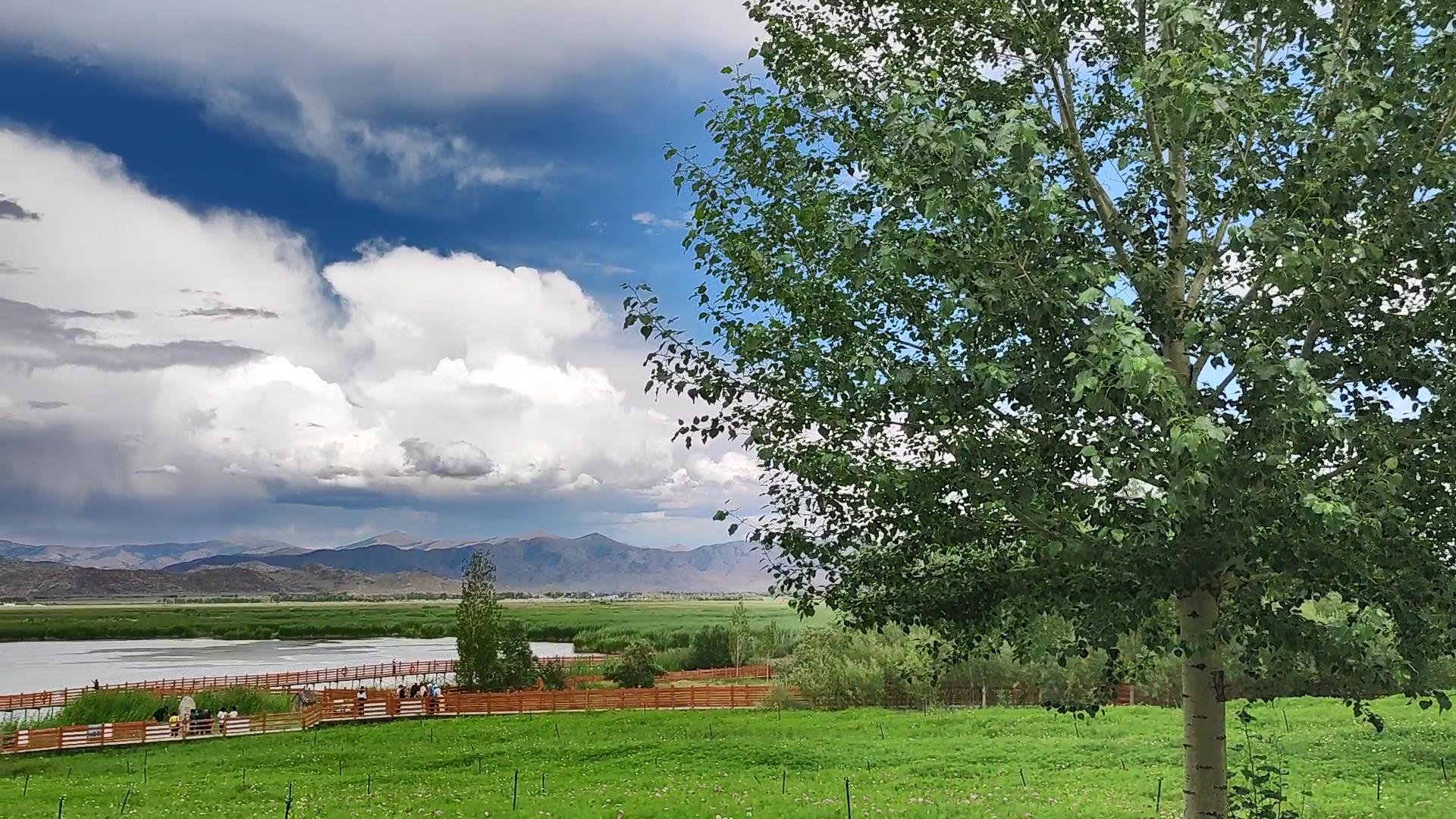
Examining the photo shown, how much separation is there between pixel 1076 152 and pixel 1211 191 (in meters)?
1.90

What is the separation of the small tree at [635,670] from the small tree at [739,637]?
664 centimetres

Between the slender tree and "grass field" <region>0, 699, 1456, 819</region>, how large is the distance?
11.8 meters

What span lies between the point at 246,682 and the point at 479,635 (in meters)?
13.3

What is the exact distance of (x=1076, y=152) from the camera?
912cm

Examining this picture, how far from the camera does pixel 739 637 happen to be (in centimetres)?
6506

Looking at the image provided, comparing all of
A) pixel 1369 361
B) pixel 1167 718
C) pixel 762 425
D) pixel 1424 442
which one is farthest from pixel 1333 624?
pixel 1167 718

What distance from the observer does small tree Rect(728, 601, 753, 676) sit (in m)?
63.4

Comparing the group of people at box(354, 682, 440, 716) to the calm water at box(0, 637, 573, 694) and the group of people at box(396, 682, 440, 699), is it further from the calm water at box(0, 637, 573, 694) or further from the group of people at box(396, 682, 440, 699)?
the calm water at box(0, 637, 573, 694)

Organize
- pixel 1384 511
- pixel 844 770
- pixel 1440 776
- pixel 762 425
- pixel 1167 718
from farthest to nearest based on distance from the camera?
pixel 1167 718, pixel 844 770, pixel 1440 776, pixel 762 425, pixel 1384 511

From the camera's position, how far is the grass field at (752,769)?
19.9 m

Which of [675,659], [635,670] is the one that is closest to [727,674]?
[635,670]

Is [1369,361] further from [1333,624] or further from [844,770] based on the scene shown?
[844,770]

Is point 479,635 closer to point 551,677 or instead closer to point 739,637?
point 551,677

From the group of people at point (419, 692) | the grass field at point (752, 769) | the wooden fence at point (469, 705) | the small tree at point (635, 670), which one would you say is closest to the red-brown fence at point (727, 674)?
the small tree at point (635, 670)
